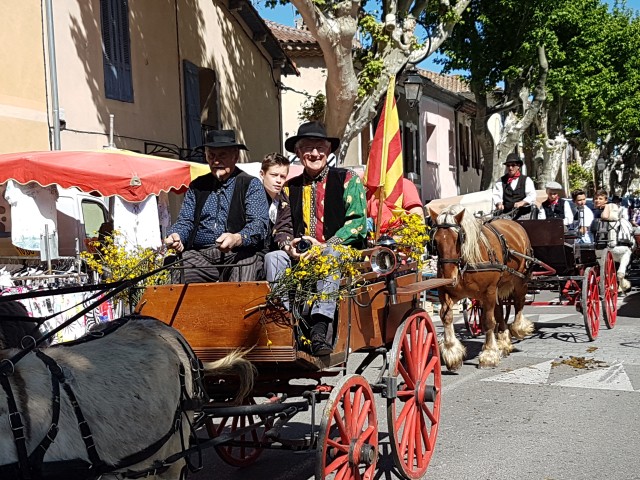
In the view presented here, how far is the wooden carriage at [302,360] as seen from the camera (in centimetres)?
417

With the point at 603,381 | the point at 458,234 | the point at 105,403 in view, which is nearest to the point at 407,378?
the point at 105,403

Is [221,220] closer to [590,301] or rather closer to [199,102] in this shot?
[590,301]

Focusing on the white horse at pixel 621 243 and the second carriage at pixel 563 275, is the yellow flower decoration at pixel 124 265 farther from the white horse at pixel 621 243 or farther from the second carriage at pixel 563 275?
the white horse at pixel 621 243

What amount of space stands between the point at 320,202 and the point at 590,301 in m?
6.31

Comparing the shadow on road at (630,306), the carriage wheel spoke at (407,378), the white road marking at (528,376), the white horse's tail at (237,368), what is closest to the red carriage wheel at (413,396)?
the carriage wheel spoke at (407,378)

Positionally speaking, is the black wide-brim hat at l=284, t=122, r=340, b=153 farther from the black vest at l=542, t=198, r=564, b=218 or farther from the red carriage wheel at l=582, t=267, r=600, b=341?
the black vest at l=542, t=198, r=564, b=218

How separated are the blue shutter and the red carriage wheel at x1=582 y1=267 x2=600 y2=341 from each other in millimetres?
8893

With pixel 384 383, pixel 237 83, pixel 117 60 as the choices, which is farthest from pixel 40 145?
pixel 384 383

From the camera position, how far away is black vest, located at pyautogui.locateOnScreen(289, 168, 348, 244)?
5145mm

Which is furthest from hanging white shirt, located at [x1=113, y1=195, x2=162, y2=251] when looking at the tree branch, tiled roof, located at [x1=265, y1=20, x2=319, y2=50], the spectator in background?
tiled roof, located at [x1=265, y1=20, x2=319, y2=50]

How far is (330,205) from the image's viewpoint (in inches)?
203

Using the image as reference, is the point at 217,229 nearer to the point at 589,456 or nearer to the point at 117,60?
the point at 589,456

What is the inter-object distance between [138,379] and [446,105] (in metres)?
33.6

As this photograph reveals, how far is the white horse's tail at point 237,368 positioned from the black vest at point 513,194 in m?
7.72
